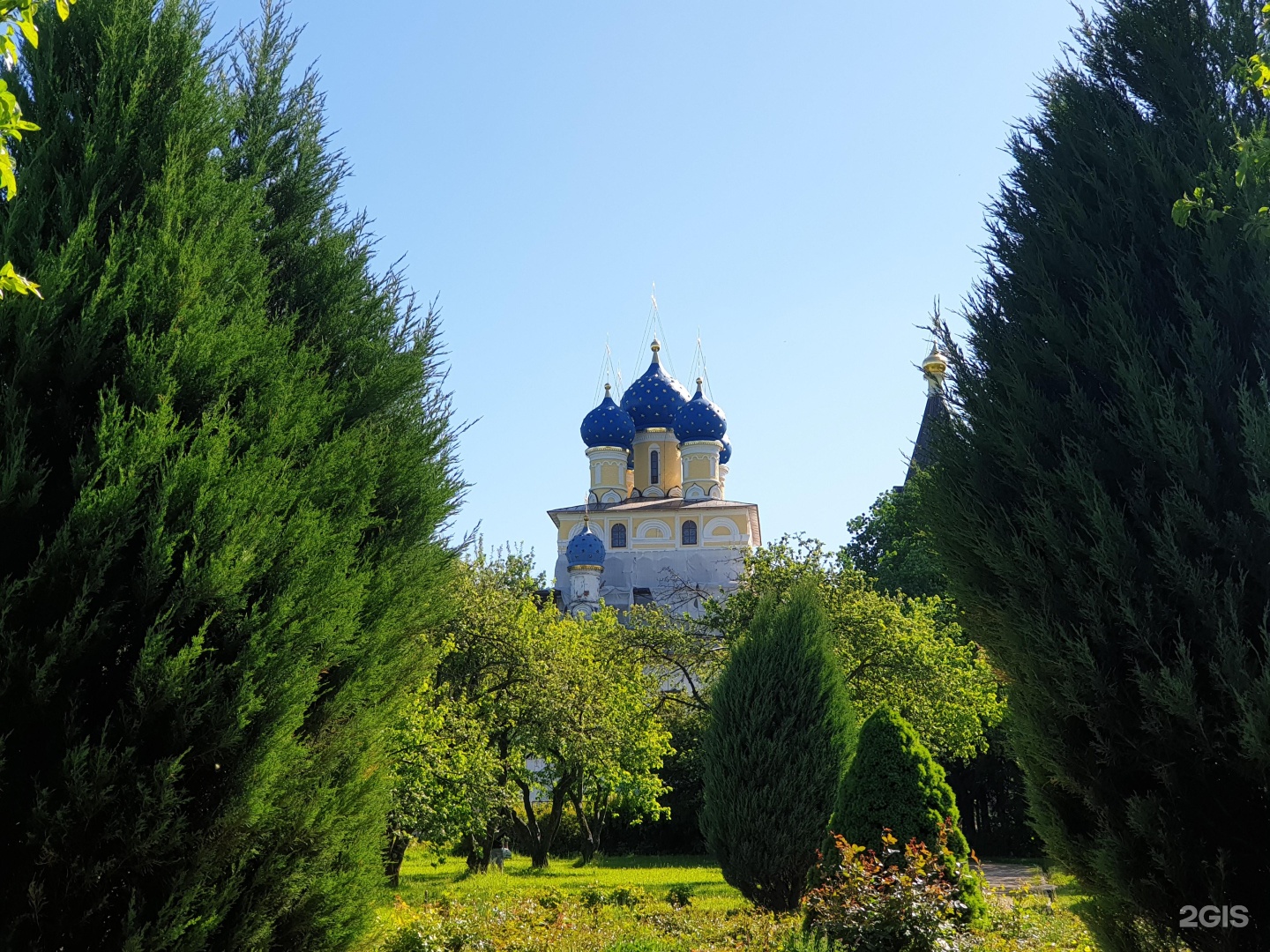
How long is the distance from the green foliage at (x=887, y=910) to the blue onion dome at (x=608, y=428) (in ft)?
163

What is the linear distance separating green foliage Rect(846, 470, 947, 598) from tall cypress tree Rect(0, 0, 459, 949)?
23.9m

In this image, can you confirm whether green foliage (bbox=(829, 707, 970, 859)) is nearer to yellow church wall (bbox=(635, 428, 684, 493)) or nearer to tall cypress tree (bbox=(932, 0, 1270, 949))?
tall cypress tree (bbox=(932, 0, 1270, 949))

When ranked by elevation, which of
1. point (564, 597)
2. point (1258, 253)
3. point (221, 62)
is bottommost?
point (1258, 253)

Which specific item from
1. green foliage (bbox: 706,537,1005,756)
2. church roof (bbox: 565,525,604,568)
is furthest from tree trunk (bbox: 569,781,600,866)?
church roof (bbox: 565,525,604,568)

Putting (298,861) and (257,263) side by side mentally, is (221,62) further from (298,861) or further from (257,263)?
(298,861)

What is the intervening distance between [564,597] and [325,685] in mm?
47197

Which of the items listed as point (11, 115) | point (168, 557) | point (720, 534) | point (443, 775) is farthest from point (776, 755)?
point (720, 534)

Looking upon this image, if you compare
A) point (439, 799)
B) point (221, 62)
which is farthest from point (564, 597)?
point (221, 62)

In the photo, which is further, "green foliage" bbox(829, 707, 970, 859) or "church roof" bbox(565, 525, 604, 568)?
"church roof" bbox(565, 525, 604, 568)

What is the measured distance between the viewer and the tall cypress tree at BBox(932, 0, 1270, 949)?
4598 millimetres

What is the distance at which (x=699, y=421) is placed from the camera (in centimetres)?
5634

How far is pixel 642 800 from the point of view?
22.7 m

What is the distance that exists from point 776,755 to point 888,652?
848cm

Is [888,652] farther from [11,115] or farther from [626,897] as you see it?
[11,115]
